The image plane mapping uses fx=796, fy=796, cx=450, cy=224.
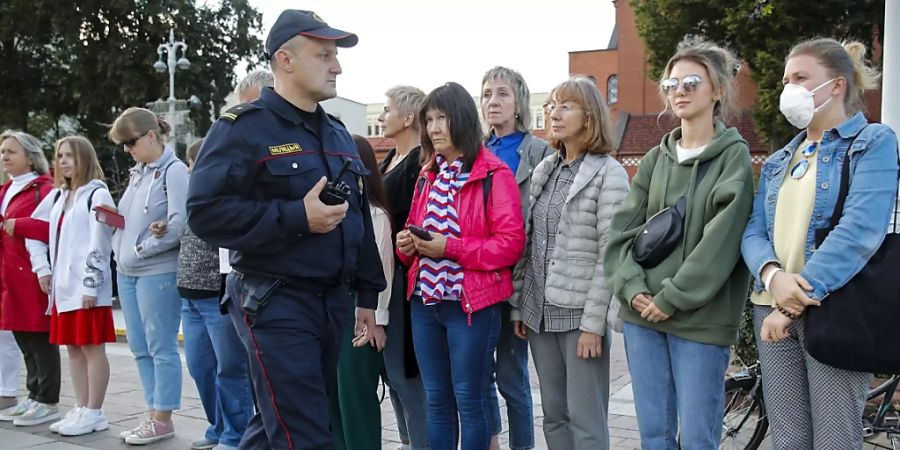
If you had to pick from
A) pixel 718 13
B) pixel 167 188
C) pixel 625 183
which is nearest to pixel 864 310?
pixel 625 183

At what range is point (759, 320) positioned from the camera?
10.7ft

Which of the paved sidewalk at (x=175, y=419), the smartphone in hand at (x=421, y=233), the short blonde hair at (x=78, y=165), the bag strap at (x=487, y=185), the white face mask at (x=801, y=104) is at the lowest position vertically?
the paved sidewalk at (x=175, y=419)

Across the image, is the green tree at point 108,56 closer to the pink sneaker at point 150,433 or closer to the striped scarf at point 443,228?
the pink sneaker at point 150,433

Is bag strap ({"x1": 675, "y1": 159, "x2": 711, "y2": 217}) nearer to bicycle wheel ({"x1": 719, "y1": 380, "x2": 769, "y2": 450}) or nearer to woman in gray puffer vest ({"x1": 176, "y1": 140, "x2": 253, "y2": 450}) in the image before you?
bicycle wheel ({"x1": 719, "y1": 380, "x2": 769, "y2": 450})

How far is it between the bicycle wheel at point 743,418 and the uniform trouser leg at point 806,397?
1535 mm

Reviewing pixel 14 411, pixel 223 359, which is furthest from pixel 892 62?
pixel 14 411

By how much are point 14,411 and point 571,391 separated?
4644 millimetres

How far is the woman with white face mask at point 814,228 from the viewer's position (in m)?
2.88

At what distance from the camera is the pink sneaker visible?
5316mm

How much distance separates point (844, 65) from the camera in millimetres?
3123

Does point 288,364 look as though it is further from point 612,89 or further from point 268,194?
point 612,89

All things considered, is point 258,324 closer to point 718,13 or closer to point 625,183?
point 625,183

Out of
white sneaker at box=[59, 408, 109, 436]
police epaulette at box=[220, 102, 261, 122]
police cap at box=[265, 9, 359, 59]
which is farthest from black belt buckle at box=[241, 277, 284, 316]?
white sneaker at box=[59, 408, 109, 436]

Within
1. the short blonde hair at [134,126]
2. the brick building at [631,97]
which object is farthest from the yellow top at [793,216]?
the brick building at [631,97]
